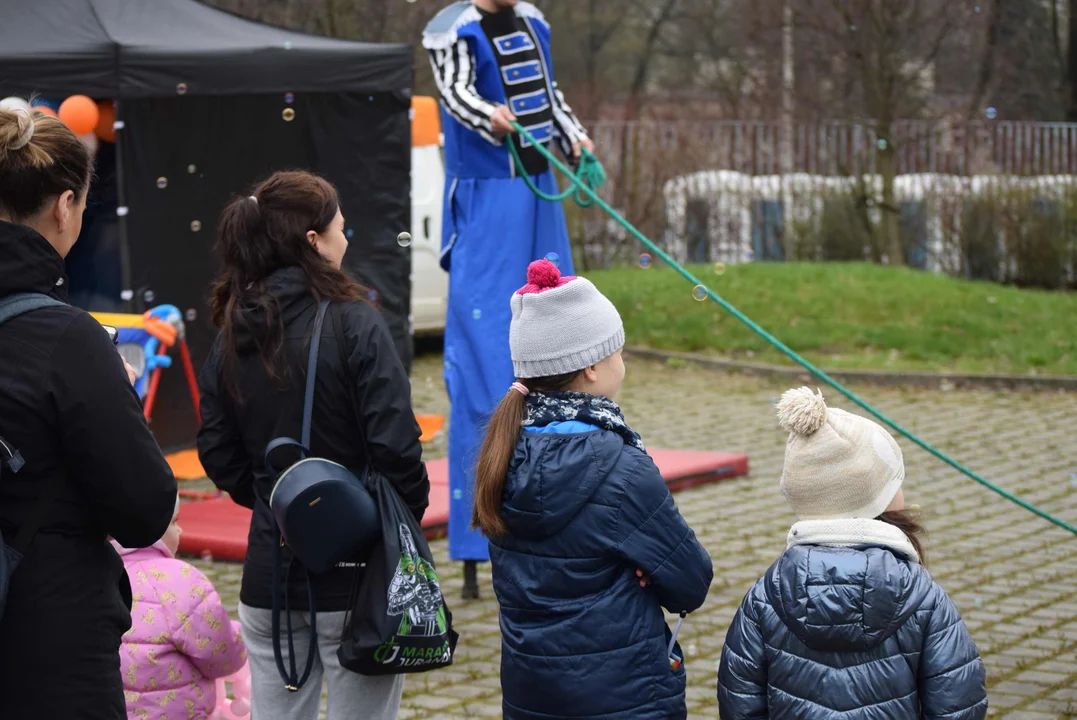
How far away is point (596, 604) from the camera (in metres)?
2.92

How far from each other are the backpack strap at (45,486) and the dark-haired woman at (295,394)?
912 millimetres

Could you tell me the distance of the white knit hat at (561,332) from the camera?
309 cm

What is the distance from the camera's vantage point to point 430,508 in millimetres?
6789

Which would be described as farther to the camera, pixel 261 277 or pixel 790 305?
pixel 790 305

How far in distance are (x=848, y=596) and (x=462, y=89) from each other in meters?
3.15

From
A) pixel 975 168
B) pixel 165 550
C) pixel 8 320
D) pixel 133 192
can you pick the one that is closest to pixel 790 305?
pixel 975 168

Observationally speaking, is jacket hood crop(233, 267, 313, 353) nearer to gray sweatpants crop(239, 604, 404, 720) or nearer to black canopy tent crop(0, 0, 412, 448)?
gray sweatpants crop(239, 604, 404, 720)

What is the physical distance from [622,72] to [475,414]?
30297 millimetres

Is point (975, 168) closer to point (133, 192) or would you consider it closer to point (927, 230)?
point (927, 230)

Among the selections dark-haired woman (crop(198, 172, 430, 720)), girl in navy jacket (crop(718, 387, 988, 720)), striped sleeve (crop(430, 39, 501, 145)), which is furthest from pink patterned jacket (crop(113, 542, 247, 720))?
striped sleeve (crop(430, 39, 501, 145))

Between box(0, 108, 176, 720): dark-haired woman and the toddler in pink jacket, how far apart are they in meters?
0.92

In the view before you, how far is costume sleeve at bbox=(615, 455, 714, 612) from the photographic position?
2.91 meters

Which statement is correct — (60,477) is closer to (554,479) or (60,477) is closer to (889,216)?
(554,479)

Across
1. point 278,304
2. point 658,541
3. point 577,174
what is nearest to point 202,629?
point 278,304
